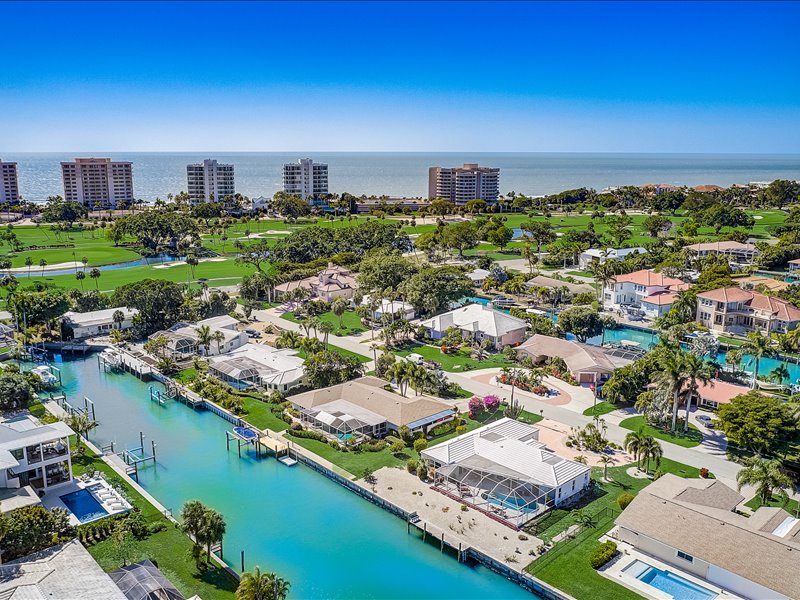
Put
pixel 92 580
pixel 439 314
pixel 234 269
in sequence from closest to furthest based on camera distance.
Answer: pixel 92 580
pixel 439 314
pixel 234 269

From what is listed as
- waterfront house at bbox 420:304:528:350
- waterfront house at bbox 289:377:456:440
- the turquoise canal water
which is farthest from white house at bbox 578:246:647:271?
the turquoise canal water

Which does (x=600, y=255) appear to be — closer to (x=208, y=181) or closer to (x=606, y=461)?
(x=606, y=461)

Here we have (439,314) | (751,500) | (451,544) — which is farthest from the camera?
(439,314)

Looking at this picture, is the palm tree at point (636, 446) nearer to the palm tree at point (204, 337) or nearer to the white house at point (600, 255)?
the palm tree at point (204, 337)

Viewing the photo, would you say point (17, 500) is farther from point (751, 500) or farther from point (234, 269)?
point (234, 269)

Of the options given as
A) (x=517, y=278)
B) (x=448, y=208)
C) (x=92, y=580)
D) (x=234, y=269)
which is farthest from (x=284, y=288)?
(x=448, y=208)

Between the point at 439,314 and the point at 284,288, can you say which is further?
the point at 284,288
